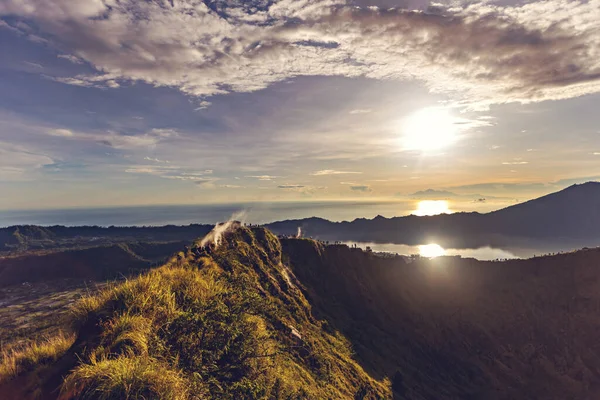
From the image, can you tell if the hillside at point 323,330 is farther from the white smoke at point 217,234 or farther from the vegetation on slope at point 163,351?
the white smoke at point 217,234

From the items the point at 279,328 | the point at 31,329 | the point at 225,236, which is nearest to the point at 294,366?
the point at 279,328

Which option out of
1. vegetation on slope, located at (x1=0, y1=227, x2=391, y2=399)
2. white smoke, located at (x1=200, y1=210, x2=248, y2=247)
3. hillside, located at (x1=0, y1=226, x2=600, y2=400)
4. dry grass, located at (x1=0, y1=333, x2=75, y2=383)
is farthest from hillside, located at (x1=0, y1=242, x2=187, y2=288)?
dry grass, located at (x1=0, y1=333, x2=75, y2=383)

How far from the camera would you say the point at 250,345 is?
13.5 meters

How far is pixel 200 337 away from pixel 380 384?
30682 mm

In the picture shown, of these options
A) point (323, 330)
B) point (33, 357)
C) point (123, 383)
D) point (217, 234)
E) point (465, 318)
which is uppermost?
point (217, 234)

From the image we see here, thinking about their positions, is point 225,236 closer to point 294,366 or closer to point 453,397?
point 294,366

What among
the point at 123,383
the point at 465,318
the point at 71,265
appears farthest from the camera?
the point at 71,265

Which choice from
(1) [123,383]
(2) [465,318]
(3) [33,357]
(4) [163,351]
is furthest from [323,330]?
(2) [465,318]

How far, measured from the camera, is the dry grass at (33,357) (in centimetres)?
984

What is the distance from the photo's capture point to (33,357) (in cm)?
1083

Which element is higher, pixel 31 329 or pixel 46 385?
pixel 46 385

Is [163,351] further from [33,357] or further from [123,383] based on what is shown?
[33,357]

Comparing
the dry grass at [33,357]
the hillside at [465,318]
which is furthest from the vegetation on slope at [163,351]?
the hillside at [465,318]

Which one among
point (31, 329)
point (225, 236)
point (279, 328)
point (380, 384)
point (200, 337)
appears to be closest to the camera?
point (200, 337)
